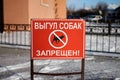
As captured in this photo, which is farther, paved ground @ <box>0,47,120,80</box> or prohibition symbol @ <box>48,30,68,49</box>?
paved ground @ <box>0,47,120,80</box>

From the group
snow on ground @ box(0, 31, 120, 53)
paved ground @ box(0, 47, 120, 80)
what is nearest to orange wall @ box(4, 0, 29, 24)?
snow on ground @ box(0, 31, 120, 53)

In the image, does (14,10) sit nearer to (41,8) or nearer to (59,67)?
(41,8)

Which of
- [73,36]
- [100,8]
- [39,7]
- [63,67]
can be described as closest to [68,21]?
[73,36]

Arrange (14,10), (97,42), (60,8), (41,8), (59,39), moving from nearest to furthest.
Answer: (59,39) → (97,42) → (14,10) → (41,8) → (60,8)

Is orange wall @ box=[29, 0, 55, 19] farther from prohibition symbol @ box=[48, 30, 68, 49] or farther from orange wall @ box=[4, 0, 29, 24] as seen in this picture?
prohibition symbol @ box=[48, 30, 68, 49]

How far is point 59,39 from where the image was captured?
6.07m

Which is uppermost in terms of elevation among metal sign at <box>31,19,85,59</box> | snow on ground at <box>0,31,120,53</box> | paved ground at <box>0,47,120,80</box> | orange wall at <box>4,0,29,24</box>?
orange wall at <box>4,0,29,24</box>

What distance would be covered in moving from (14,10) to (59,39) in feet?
48.0

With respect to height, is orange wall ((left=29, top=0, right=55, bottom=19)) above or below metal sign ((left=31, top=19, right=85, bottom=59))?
above

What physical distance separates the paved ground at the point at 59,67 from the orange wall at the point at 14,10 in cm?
936

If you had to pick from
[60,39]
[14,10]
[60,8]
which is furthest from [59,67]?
[60,8]

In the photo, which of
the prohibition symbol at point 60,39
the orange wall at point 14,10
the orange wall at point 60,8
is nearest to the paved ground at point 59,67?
the prohibition symbol at point 60,39

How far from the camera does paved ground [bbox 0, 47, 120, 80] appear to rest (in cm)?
770

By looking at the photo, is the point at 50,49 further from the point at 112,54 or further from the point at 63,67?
the point at 112,54
